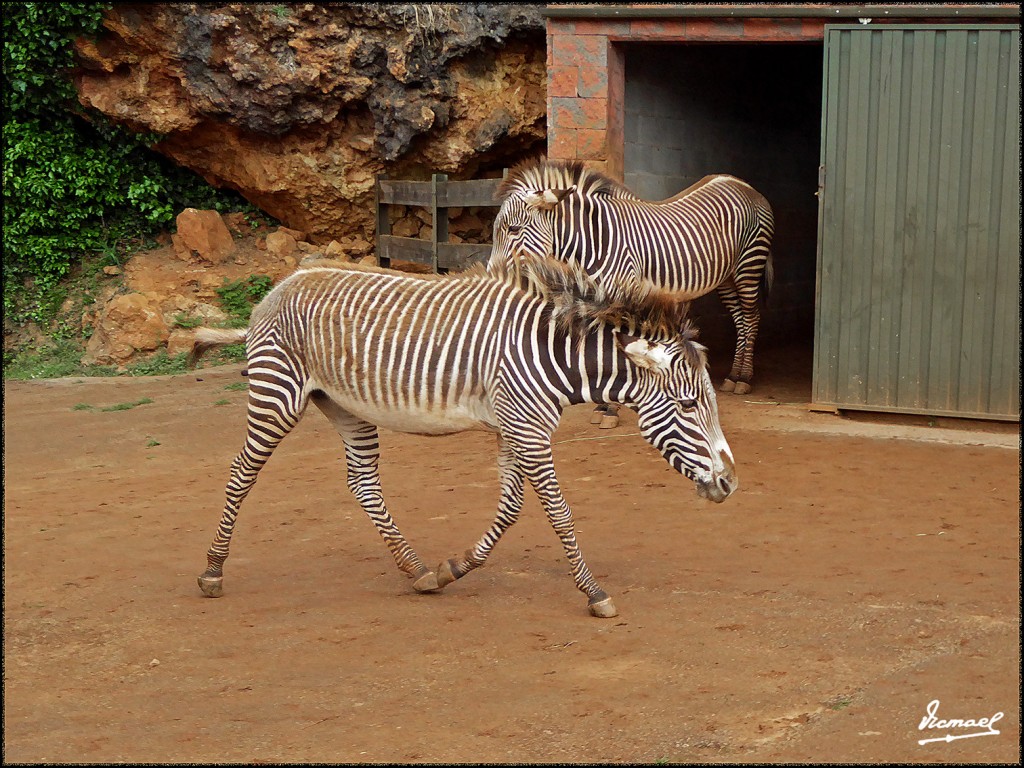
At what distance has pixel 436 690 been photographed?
4.54 meters

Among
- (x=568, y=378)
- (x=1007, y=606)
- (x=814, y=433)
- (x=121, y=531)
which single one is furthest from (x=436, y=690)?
(x=814, y=433)

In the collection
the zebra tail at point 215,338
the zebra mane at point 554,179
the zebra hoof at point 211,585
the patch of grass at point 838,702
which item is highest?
the zebra mane at point 554,179

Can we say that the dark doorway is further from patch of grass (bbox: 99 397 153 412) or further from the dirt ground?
patch of grass (bbox: 99 397 153 412)

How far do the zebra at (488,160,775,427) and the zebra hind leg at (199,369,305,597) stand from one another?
9.76ft

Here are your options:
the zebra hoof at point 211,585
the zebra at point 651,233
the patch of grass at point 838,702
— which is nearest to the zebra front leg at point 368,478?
the zebra hoof at point 211,585

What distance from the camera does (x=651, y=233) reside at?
9883mm

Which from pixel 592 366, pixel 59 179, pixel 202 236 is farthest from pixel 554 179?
pixel 59 179

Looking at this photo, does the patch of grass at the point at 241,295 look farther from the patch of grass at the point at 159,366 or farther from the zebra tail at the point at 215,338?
the zebra tail at the point at 215,338

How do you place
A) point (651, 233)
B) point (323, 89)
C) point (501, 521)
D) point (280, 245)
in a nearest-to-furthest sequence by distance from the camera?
point (501, 521), point (651, 233), point (323, 89), point (280, 245)

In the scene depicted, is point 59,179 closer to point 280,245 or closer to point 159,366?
point 280,245

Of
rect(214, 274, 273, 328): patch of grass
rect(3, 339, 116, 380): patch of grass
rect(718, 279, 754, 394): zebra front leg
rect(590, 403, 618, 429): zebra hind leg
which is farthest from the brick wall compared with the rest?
rect(3, 339, 116, 380): patch of grass

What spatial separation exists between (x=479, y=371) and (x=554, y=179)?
4.21 meters

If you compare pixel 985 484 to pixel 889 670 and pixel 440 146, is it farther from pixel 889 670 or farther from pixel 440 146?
pixel 440 146

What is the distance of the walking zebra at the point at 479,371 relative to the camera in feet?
17.5
